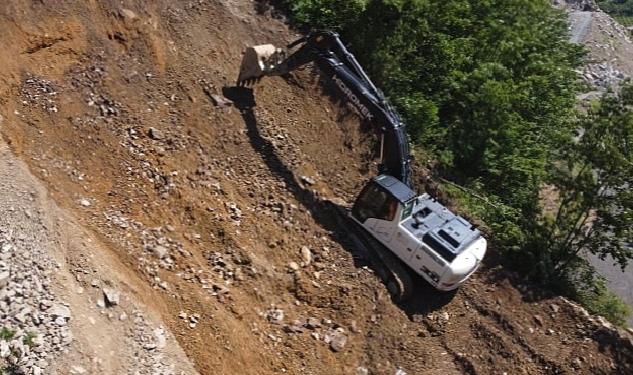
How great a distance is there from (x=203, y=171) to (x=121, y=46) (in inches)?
139

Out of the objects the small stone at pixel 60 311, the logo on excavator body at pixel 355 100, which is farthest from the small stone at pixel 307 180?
the small stone at pixel 60 311

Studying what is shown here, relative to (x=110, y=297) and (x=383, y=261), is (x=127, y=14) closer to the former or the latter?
(x=110, y=297)

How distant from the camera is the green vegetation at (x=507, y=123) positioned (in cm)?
1389

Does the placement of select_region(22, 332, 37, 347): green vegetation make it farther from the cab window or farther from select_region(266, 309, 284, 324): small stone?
the cab window

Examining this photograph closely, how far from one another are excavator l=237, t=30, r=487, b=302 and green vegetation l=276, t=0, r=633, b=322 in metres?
2.73

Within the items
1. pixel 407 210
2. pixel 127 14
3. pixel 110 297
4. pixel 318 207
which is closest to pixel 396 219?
pixel 407 210

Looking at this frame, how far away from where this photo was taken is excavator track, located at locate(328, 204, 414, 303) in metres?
13.1

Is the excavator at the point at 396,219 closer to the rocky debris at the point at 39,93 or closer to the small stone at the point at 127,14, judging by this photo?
the small stone at the point at 127,14

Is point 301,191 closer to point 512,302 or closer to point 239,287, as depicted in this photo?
point 239,287

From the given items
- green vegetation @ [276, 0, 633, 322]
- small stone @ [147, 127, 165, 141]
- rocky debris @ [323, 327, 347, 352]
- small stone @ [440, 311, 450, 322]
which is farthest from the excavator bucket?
small stone @ [440, 311, 450, 322]

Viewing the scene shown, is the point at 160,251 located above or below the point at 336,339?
above

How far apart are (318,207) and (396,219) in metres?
2.16

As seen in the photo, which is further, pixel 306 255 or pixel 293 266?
pixel 306 255

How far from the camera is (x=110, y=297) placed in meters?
9.81
